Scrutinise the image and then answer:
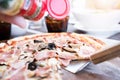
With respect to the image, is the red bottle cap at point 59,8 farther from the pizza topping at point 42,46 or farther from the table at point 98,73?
the table at point 98,73

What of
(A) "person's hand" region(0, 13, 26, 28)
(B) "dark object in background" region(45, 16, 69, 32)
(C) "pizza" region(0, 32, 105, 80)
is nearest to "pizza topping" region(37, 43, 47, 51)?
(C) "pizza" region(0, 32, 105, 80)

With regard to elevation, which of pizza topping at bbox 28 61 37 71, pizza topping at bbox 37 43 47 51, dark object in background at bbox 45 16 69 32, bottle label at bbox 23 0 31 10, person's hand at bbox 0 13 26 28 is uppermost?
bottle label at bbox 23 0 31 10

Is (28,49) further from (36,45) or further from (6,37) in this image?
(6,37)

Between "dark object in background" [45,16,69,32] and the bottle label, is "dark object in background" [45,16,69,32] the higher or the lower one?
the lower one

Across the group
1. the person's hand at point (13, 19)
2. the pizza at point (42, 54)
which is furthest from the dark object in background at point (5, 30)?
the person's hand at point (13, 19)

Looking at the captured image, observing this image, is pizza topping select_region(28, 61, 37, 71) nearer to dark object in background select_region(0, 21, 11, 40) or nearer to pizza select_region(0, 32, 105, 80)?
pizza select_region(0, 32, 105, 80)

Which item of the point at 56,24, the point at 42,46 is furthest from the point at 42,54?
the point at 56,24

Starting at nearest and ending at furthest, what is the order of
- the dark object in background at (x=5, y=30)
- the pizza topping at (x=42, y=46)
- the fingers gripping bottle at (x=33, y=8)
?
the fingers gripping bottle at (x=33, y=8)
the pizza topping at (x=42, y=46)
the dark object in background at (x=5, y=30)
